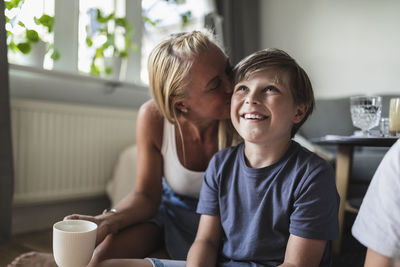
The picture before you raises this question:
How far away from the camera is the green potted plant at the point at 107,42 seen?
7.68ft

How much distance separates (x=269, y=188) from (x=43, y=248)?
132 centimetres

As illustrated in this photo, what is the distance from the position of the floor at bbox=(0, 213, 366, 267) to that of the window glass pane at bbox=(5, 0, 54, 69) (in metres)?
0.92

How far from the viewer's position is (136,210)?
43.9 inches

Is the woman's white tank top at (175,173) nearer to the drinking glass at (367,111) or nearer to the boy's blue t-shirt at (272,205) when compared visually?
the boy's blue t-shirt at (272,205)

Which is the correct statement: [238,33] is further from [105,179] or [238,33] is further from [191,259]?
[191,259]

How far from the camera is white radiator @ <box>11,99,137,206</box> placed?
1880mm

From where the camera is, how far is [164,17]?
9.64 ft

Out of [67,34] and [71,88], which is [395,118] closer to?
[71,88]

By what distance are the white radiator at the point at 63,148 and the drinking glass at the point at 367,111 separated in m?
1.52

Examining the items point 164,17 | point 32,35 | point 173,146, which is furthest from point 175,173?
point 164,17

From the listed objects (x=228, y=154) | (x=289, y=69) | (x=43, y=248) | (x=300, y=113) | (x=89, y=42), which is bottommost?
(x=43, y=248)

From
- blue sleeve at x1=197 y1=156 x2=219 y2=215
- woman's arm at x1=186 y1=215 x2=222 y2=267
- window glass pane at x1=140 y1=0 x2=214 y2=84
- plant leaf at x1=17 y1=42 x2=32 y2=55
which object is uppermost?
window glass pane at x1=140 y1=0 x2=214 y2=84

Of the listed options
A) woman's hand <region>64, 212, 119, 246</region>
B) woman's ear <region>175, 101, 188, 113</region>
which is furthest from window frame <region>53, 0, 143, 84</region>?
woman's hand <region>64, 212, 119, 246</region>

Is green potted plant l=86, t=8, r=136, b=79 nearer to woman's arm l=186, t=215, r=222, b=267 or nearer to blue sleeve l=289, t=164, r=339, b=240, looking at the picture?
woman's arm l=186, t=215, r=222, b=267
